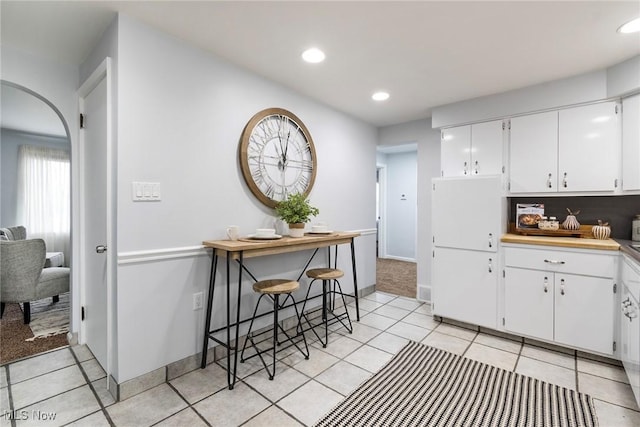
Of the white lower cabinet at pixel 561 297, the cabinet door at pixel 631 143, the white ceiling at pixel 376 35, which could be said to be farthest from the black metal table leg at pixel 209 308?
the cabinet door at pixel 631 143

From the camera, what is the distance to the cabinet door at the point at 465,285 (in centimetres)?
280

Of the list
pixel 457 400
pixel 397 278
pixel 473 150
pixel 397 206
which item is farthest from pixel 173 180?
pixel 397 206

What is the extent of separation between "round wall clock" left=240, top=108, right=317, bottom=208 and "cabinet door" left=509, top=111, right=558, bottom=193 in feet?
6.71

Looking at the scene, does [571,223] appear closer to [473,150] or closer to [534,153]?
[534,153]

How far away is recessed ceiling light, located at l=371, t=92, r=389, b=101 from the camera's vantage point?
301 centimetres

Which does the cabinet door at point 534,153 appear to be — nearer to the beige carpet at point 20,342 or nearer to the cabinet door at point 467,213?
the cabinet door at point 467,213

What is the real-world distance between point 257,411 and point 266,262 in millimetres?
1197

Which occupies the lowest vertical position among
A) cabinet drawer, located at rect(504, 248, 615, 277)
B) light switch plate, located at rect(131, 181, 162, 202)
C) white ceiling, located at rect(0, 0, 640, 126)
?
cabinet drawer, located at rect(504, 248, 615, 277)

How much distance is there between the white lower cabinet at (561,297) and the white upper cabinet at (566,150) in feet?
2.32

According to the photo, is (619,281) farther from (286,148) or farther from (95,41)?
(95,41)

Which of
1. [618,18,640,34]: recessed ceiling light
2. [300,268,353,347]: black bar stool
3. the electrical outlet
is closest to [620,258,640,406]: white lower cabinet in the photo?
[618,18,640,34]: recessed ceiling light

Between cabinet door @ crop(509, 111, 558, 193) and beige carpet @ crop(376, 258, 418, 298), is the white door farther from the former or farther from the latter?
cabinet door @ crop(509, 111, 558, 193)

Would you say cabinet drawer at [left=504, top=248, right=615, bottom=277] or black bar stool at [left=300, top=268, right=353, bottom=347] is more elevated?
cabinet drawer at [left=504, top=248, right=615, bottom=277]

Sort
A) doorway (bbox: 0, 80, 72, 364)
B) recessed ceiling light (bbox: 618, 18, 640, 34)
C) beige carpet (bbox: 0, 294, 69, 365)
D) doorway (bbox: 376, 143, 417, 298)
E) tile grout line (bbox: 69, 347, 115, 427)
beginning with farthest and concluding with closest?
doorway (bbox: 376, 143, 417, 298) → doorway (bbox: 0, 80, 72, 364) → beige carpet (bbox: 0, 294, 69, 365) → recessed ceiling light (bbox: 618, 18, 640, 34) → tile grout line (bbox: 69, 347, 115, 427)
